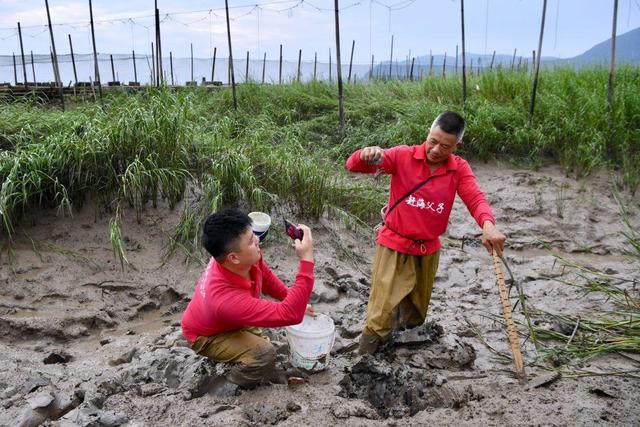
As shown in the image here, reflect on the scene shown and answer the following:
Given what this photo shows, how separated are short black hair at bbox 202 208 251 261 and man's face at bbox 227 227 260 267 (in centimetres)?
2

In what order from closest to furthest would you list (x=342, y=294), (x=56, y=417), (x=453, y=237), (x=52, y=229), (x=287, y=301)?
(x=287, y=301)
(x=56, y=417)
(x=342, y=294)
(x=52, y=229)
(x=453, y=237)

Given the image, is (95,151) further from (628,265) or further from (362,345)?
(628,265)

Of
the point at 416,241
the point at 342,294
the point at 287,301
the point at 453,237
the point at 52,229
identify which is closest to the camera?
the point at 287,301

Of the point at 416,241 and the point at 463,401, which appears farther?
the point at 416,241

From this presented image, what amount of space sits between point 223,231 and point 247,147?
3.10 metres

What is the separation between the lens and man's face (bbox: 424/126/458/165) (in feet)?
10.6

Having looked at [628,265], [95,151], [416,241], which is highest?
[95,151]

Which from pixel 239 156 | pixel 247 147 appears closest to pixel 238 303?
pixel 239 156

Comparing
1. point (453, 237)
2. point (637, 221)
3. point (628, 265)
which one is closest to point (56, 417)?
point (453, 237)

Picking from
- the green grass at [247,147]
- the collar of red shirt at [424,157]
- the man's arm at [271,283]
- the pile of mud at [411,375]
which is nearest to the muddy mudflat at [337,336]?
the pile of mud at [411,375]

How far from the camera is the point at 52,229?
201 inches

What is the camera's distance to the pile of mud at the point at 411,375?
3.00 m

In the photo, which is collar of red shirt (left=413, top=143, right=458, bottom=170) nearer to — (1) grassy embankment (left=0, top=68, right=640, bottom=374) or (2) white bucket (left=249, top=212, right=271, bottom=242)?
(2) white bucket (left=249, top=212, right=271, bottom=242)

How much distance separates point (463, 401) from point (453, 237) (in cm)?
344
